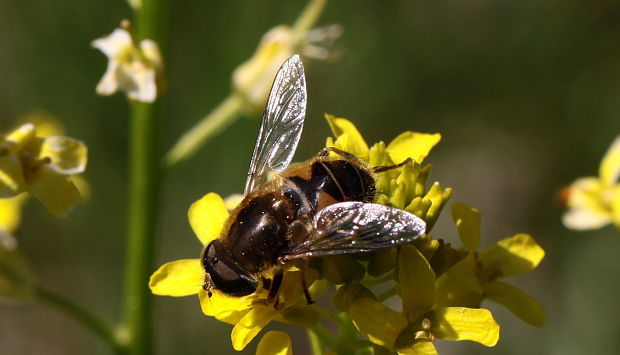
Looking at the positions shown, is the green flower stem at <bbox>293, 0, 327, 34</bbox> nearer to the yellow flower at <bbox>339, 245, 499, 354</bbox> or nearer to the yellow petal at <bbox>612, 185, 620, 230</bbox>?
the yellow petal at <bbox>612, 185, 620, 230</bbox>

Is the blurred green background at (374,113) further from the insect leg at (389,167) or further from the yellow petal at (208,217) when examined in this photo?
the insect leg at (389,167)

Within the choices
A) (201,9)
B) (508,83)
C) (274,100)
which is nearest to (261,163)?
(274,100)

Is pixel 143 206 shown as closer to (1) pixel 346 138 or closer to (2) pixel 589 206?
(1) pixel 346 138

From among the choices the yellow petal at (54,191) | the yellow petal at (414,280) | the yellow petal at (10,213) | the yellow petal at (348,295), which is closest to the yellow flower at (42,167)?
the yellow petal at (54,191)

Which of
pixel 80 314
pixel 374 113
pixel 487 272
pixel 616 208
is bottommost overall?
pixel 374 113

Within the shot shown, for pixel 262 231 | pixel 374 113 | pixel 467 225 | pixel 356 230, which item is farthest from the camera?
pixel 374 113

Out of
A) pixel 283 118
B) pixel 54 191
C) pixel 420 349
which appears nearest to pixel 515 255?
pixel 420 349

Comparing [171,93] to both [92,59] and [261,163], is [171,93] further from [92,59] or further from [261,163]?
[261,163]
